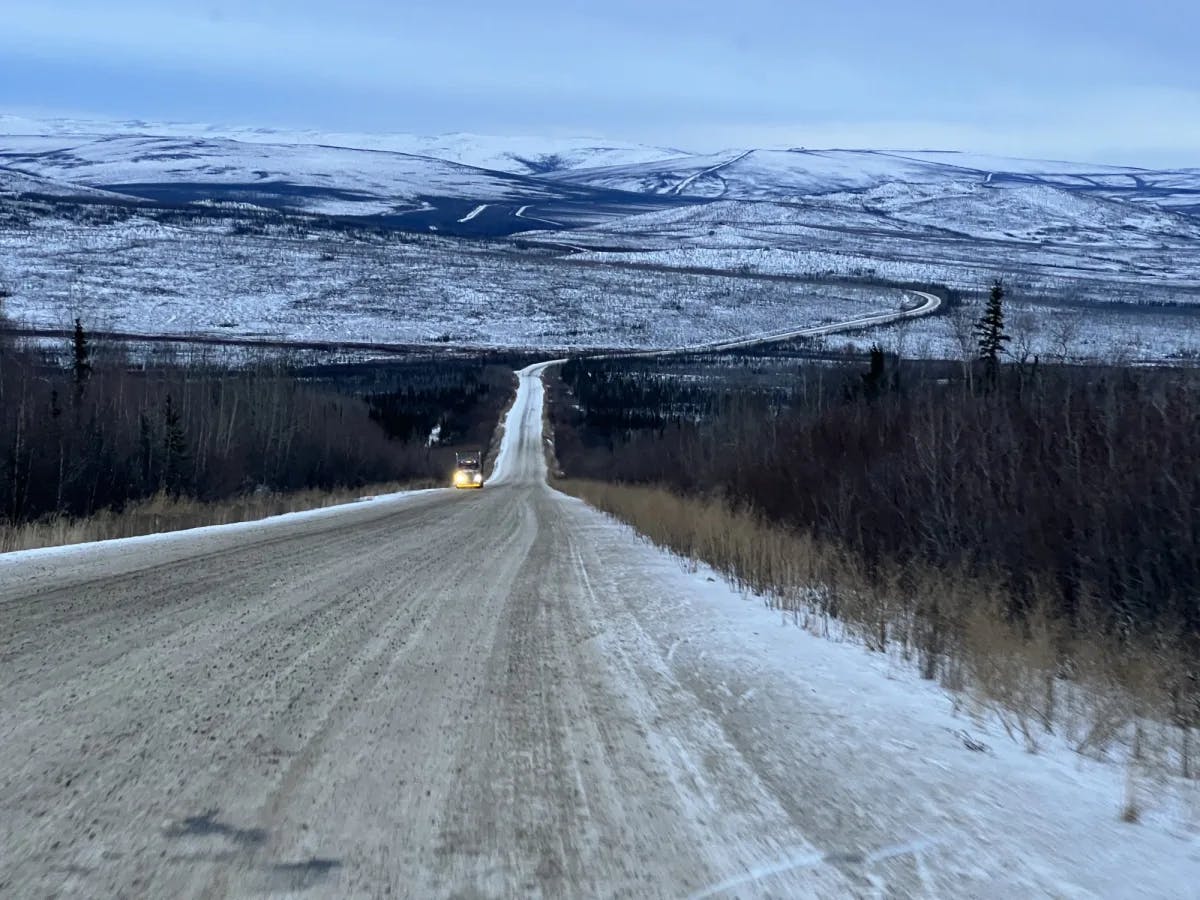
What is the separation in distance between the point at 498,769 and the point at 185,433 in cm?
5390

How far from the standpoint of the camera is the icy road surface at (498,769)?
4324 millimetres

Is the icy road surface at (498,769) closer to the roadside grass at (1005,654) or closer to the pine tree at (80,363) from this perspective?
the roadside grass at (1005,654)

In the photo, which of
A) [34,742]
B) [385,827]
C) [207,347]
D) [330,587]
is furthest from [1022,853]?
[207,347]

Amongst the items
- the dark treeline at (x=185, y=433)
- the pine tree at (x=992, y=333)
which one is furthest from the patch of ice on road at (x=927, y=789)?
the dark treeline at (x=185, y=433)

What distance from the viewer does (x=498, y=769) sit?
5684 millimetres

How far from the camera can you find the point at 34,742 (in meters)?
5.72

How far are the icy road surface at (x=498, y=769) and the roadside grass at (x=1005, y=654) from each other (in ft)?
1.34

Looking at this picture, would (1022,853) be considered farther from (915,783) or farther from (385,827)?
(385,827)

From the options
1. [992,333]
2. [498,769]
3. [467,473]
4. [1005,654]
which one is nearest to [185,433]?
[467,473]

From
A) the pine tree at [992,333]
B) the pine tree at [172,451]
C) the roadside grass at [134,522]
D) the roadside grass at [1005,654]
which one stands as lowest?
the pine tree at [172,451]

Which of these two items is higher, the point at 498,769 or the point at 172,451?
the point at 498,769

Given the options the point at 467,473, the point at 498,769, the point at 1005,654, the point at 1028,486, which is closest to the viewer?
the point at 498,769

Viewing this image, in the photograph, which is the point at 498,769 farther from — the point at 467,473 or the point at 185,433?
the point at 467,473

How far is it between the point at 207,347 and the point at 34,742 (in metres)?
99.8
